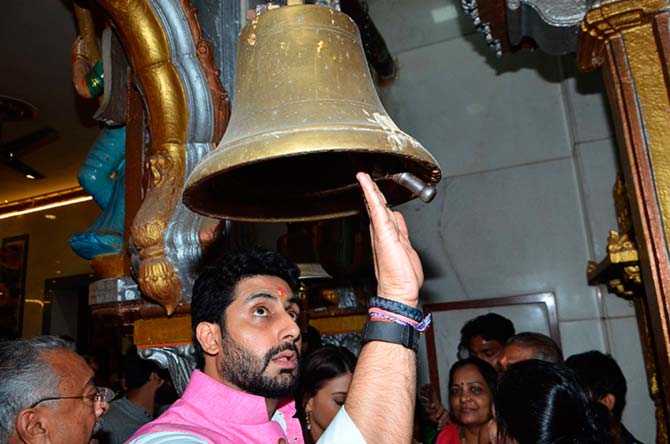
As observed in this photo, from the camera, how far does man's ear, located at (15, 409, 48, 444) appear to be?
1.40m

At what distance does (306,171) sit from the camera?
4.02 ft

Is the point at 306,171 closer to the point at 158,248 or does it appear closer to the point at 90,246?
the point at 158,248

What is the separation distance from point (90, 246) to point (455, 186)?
102 inches

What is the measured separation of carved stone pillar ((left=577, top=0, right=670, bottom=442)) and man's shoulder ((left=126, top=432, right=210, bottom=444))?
3.99ft

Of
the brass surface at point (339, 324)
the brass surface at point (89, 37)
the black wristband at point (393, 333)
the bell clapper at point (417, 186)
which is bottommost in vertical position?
the black wristband at point (393, 333)

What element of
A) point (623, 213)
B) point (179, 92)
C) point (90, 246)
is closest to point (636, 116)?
point (179, 92)

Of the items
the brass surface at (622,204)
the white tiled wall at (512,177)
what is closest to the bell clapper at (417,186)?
the brass surface at (622,204)

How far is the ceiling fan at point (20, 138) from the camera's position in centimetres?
386

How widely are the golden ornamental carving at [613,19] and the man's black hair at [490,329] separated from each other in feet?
6.27

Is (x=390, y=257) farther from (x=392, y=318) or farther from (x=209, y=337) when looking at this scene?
(x=209, y=337)

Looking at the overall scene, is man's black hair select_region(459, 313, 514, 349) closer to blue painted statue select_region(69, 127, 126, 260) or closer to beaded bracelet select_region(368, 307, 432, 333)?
blue painted statue select_region(69, 127, 126, 260)

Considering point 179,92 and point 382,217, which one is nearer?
point 382,217

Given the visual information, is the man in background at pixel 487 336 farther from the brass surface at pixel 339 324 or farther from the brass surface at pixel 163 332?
the brass surface at pixel 163 332

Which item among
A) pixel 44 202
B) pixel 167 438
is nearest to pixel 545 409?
pixel 167 438
